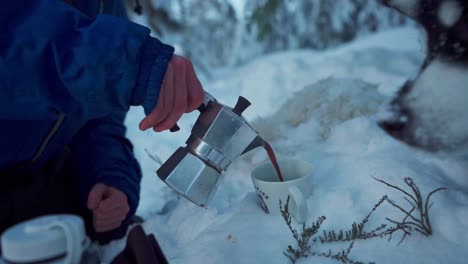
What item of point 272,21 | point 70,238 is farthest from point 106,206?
point 272,21

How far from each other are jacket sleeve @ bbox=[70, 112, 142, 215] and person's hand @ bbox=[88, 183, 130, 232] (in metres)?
0.04

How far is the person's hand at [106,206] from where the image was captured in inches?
57.6

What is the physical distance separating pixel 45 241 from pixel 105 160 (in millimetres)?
1146

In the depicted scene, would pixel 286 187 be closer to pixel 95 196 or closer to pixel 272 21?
pixel 95 196

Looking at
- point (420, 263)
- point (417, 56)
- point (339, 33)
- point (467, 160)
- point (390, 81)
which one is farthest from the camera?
point (339, 33)

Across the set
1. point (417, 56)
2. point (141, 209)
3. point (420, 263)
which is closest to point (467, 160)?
point (420, 263)

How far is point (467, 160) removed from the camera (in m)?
1.37

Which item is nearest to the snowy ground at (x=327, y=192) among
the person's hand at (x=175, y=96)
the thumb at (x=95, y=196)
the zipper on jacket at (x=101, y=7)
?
the thumb at (x=95, y=196)

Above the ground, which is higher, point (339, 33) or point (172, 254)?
point (339, 33)

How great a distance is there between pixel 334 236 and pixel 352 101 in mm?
Answer: 1007

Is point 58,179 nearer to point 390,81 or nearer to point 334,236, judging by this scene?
point 334,236

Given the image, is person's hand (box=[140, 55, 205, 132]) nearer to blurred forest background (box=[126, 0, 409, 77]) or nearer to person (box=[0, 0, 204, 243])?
person (box=[0, 0, 204, 243])

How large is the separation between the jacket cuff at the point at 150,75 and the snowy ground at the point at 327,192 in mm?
401

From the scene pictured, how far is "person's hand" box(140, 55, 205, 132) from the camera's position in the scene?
40.9 inches
